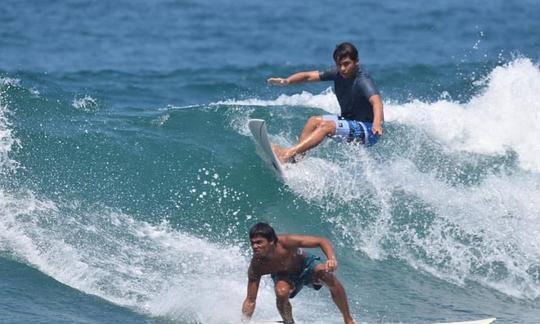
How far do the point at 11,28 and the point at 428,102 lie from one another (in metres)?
16.3

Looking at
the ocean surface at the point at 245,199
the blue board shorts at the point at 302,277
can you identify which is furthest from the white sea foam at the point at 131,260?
the blue board shorts at the point at 302,277

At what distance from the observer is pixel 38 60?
81.6ft

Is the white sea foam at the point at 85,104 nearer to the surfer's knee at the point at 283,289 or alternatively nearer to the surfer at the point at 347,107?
the surfer at the point at 347,107

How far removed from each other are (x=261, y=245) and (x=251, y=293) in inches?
23.6

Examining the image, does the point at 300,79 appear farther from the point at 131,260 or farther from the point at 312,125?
the point at 131,260

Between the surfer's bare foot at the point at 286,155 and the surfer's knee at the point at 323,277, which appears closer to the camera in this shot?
the surfer's knee at the point at 323,277

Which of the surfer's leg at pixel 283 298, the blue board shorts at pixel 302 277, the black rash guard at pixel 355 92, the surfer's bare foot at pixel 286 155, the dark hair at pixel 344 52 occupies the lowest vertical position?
the surfer's leg at pixel 283 298

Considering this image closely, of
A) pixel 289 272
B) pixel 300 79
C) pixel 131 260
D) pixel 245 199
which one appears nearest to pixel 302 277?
pixel 289 272

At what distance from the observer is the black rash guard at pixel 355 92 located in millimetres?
10992

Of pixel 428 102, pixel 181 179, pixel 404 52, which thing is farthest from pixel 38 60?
pixel 181 179

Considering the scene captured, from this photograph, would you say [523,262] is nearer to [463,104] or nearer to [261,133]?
[261,133]

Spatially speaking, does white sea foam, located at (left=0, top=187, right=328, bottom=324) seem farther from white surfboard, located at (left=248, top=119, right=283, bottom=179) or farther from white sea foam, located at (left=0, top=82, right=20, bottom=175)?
white surfboard, located at (left=248, top=119, right=283, bottom=179)

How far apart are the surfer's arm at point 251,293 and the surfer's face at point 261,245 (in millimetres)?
331

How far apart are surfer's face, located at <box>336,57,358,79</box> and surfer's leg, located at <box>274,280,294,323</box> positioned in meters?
3.34
